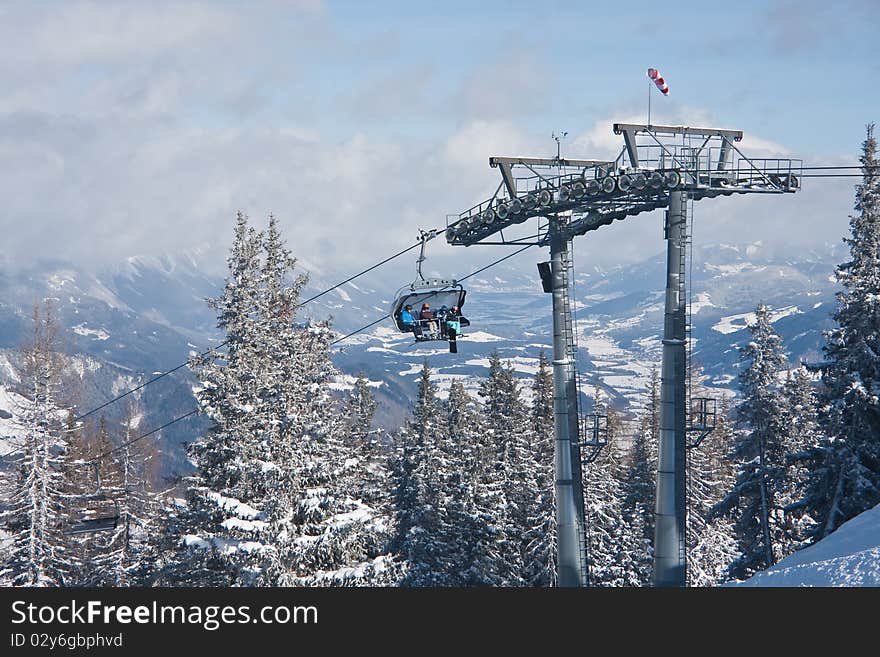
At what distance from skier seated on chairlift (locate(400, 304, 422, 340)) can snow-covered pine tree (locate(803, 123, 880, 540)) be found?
15980mm

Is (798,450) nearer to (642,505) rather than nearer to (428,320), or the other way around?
(642,505)

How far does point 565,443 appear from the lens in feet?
101

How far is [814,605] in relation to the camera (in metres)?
18.5

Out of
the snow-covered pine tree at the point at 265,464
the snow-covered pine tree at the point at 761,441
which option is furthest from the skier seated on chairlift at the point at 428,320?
the snow-covered pine tree at the point at 761,441

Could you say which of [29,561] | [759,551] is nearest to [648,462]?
[759,551]

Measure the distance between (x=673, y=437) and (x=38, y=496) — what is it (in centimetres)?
2519

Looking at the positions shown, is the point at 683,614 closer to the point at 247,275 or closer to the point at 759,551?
the point at 247,275

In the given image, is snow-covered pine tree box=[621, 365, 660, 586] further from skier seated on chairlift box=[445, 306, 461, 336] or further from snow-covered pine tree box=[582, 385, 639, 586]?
skier seated on chairlift box=[445, 306, 461, 336]

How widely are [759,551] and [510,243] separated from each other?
73.1ft

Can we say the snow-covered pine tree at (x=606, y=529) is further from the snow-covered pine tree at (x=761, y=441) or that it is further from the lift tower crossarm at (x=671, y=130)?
the lift tower crossarm at (x=671, y=130)

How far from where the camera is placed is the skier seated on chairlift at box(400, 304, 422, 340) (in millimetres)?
31422

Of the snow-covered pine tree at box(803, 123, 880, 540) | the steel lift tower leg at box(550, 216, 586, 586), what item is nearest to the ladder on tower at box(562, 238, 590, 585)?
the steel lift tower leg at box(550, 216, 586, 586)

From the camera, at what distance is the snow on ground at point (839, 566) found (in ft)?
71.3

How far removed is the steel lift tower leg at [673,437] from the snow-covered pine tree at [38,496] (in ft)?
78.9
